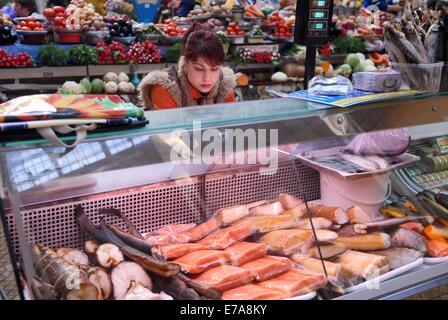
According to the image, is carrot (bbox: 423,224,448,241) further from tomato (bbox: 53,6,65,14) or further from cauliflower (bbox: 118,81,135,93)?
tomato (bbox: 53,6,65,14)

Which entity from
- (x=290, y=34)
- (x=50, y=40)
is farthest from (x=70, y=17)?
(x=290, y=34)

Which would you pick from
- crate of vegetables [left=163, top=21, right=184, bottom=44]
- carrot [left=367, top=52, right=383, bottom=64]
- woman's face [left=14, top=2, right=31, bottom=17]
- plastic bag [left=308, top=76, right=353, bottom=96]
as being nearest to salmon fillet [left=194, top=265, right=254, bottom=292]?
plastic bag [left=308, top=76, right=353, bottom=96]

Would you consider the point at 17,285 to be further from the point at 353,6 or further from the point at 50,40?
the point at 353,6

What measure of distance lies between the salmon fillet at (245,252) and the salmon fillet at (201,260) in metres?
0.03

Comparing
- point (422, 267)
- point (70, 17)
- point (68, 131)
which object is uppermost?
point (70, 17)

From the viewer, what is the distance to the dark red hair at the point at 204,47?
9.61 ft

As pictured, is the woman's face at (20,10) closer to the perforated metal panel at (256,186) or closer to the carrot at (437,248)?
the perforated metal panel at (256,186)

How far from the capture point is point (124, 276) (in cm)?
158

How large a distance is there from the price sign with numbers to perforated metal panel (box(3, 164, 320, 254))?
1.30 m

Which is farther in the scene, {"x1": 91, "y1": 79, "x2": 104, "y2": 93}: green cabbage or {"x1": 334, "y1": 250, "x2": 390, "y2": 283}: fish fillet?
{"x1": 91, "y1": 79, "x2": 104, "y2": 93}: green cabbage

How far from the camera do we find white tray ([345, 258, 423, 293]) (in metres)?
1.73

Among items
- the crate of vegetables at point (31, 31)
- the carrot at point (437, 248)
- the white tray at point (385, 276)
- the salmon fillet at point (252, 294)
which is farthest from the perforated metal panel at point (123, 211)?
the crate of vegetables at point (31, 31)

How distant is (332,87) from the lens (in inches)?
86.4
